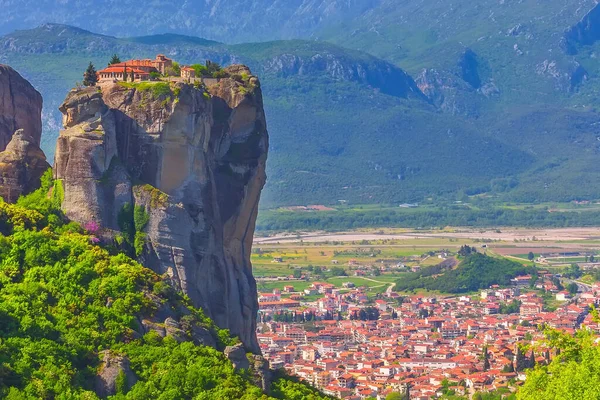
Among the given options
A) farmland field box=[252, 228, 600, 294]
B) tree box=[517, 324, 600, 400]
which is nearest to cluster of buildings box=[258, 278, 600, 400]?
farmland field box=[252, 228, 600, 294]

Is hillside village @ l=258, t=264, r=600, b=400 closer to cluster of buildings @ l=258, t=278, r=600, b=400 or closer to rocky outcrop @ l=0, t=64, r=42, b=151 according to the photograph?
cluster of buildings @ l=258, t=278, r=600, b=400

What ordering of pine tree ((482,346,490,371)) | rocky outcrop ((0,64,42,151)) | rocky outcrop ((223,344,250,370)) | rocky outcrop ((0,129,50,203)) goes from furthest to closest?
pine tree ((482,346,490,371)) < rocky outcrop ((0,64,42,151)) < rocky outcrop ((0,129,50,203)) < rocky outcrop ((223,344,250,370))

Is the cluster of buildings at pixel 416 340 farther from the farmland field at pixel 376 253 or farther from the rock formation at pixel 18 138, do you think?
the rock formation at pixel 18 138

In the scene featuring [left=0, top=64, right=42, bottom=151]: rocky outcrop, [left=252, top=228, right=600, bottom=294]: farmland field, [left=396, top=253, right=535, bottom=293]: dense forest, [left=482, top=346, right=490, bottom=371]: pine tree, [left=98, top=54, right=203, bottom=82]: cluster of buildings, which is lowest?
[left=482, top=346, right=490, bottom=371]: pine tree

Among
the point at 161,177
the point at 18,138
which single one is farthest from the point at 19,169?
the point at 161,177

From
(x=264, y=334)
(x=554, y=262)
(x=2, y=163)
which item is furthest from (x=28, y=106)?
(x=554, y=262)

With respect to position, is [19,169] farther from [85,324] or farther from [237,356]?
[237,356]

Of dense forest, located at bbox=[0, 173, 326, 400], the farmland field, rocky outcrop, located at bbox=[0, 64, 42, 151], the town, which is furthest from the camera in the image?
the farmland field

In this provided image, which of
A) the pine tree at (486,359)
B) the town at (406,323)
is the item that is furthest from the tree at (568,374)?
the pine tree at (486,359)
